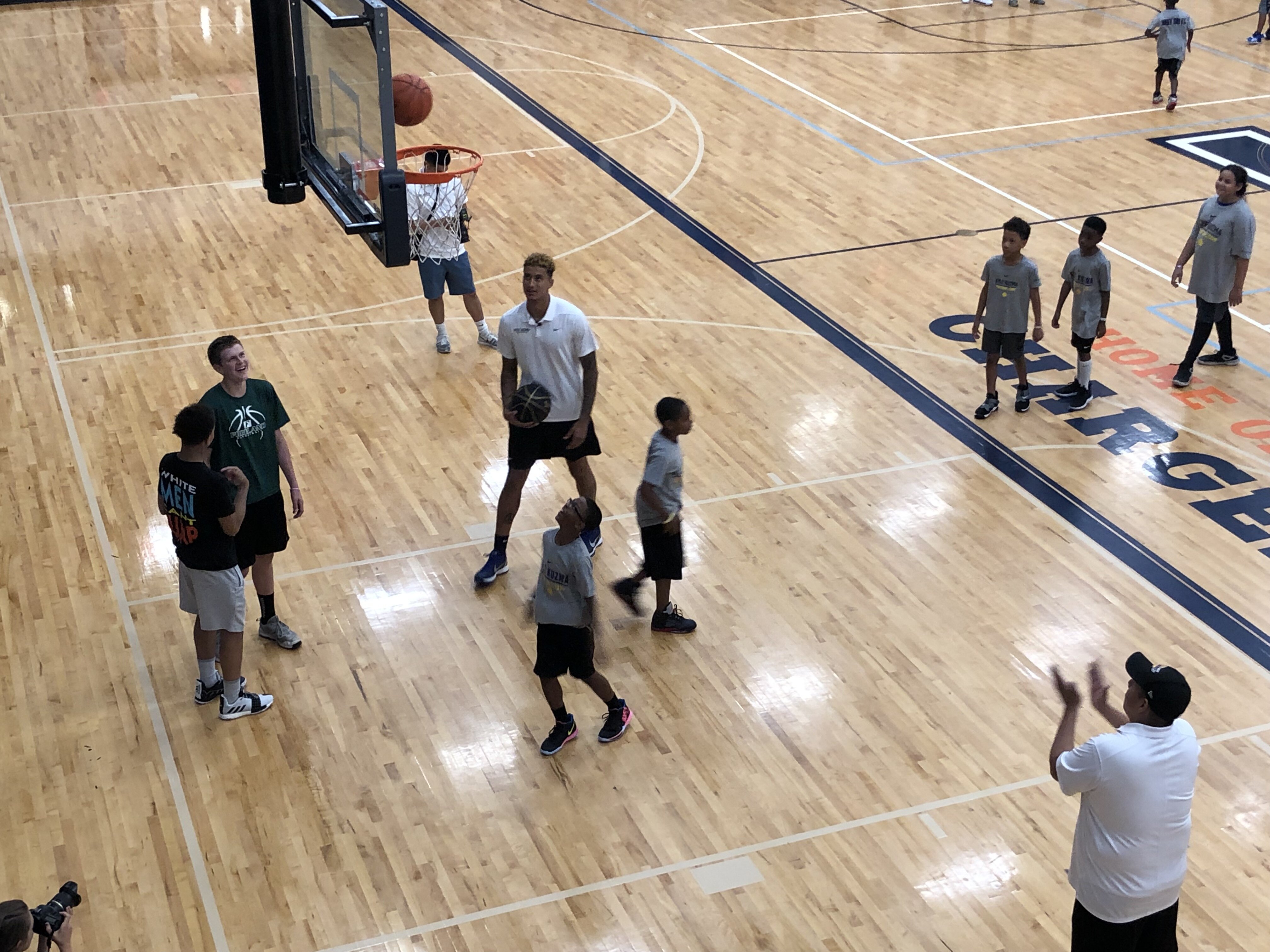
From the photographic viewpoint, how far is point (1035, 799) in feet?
20.8

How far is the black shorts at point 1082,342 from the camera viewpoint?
959 cm

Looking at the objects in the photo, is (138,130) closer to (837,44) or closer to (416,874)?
(837,44)

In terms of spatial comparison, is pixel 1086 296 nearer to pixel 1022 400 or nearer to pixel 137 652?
pixel 1022 400

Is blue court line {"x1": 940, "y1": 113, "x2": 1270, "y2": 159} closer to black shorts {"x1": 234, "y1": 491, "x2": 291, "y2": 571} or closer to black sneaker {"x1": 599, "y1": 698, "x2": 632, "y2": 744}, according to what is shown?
black sneaker {"x1": 599, "y1": 698, "x2": 632, "y2": 744}

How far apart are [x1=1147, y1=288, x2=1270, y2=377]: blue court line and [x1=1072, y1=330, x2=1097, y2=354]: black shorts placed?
4.25 ft

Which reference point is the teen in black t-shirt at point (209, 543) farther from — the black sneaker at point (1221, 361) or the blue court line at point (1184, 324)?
the blue court line at point (1184, 324)

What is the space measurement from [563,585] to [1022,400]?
469 cm

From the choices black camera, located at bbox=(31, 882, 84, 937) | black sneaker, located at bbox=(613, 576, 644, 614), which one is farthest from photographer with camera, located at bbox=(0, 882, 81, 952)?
black sneaker, located at bbox=(613, 576, 644, 614)

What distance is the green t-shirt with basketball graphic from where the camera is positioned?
257 inches

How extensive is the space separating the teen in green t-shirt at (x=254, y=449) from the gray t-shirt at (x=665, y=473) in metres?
1.68

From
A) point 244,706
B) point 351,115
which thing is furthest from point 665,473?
point 351,115

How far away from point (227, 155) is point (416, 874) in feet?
33.0

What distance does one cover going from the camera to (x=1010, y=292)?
9.19 meters

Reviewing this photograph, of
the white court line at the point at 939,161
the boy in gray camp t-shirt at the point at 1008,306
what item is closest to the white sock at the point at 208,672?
the boy in gray camp t-shirt at the point at 1008,306
